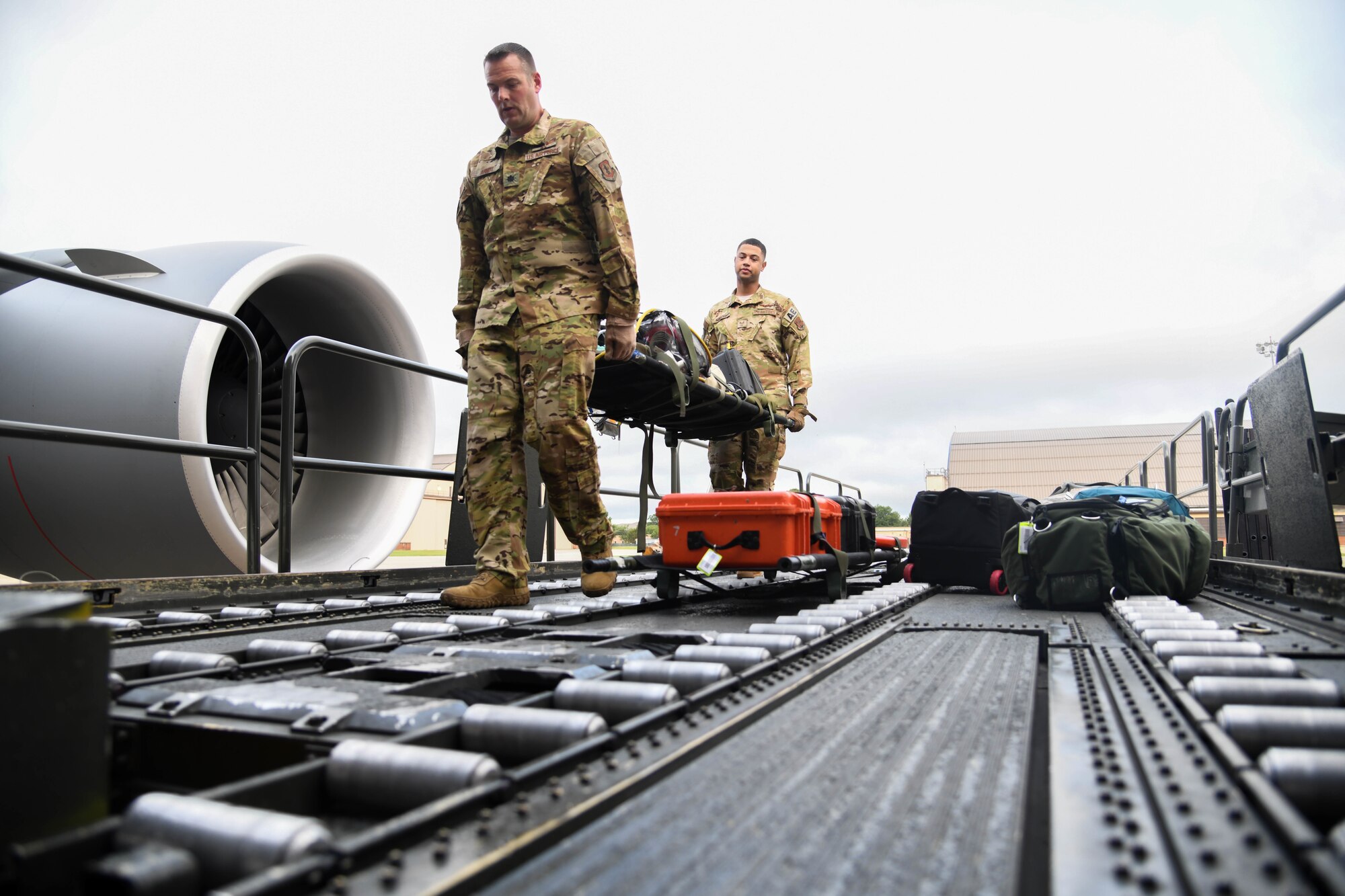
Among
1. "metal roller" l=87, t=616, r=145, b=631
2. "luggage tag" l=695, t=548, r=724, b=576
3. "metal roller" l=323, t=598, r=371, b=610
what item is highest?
"luggage tag" l=695, t=548, r=724, b=576

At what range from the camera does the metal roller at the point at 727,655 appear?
5.75ft

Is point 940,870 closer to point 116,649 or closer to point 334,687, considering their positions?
point 334,687

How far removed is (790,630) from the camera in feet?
7.29

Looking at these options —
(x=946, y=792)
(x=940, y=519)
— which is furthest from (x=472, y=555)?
(x=946, y=792)

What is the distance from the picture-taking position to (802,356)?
6.30 metres

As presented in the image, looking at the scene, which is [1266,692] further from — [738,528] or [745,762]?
[738,528]

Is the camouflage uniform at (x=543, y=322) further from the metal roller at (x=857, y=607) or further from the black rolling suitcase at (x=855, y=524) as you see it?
the black rolling suitcase at (x=855, y=524)

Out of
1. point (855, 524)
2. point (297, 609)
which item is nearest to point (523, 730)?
point (297, 609)

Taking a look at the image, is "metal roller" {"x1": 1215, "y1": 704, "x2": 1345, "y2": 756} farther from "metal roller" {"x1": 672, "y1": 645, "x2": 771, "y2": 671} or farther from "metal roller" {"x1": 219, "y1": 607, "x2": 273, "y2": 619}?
"metal roller" {"x1": 219, "y1": 607, "x2": 273, "y2": 619}

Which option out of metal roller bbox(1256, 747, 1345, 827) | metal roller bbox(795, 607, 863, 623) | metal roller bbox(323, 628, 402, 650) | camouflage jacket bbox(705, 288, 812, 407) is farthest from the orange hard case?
camouflage jacket bbox(705, 288, 812, 407)

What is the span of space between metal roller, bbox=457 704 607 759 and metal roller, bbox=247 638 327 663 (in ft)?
2.88

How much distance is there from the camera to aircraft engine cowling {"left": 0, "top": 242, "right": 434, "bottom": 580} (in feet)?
13.5

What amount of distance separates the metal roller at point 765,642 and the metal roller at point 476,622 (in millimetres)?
823

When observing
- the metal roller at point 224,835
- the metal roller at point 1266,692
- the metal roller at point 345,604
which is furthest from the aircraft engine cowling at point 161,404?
the metal roller at point 1266,692
